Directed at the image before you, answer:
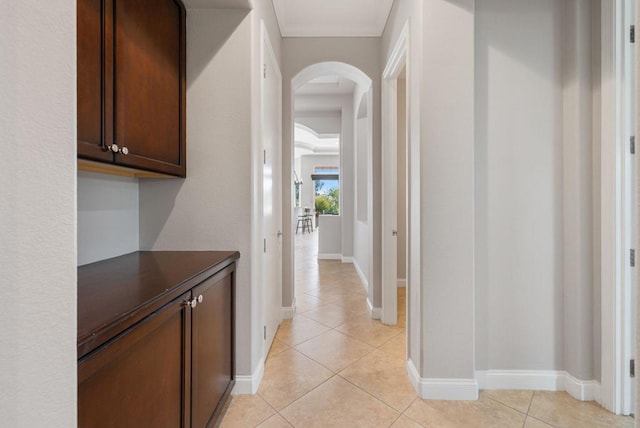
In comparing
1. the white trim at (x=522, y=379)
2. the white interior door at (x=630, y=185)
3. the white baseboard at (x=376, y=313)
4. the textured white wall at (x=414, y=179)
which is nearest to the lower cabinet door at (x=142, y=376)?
the textured white wall at (x=414, y=179)

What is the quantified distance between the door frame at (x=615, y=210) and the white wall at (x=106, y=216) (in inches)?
108

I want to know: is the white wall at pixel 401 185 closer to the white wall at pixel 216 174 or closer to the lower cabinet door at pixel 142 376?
the white wall at pixel 216 174

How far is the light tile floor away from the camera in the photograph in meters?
1.63

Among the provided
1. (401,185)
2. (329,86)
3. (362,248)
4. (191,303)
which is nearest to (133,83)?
(191,303)

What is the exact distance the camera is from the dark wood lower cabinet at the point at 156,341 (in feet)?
2.51

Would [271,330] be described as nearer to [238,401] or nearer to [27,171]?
[238,401]

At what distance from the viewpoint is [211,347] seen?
1.49m

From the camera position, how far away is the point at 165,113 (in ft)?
5.35

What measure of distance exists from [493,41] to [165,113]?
2038 millimetres

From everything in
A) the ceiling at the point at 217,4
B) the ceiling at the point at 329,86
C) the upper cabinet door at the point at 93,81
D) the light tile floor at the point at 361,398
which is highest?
the ceiling at the point at 329,86

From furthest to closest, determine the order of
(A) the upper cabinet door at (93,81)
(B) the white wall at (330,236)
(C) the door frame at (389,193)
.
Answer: (B) the white wall at (330,236), (C) the door frame at (389,193), (A) the upper cabinet door at (93,81)

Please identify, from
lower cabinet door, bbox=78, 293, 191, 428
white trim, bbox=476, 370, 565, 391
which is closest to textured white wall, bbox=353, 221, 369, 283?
white trim, bbox=476, 370, 565, 391

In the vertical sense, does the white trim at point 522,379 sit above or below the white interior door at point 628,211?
below

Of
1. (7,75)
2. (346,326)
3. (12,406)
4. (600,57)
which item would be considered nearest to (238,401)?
(346,326)
